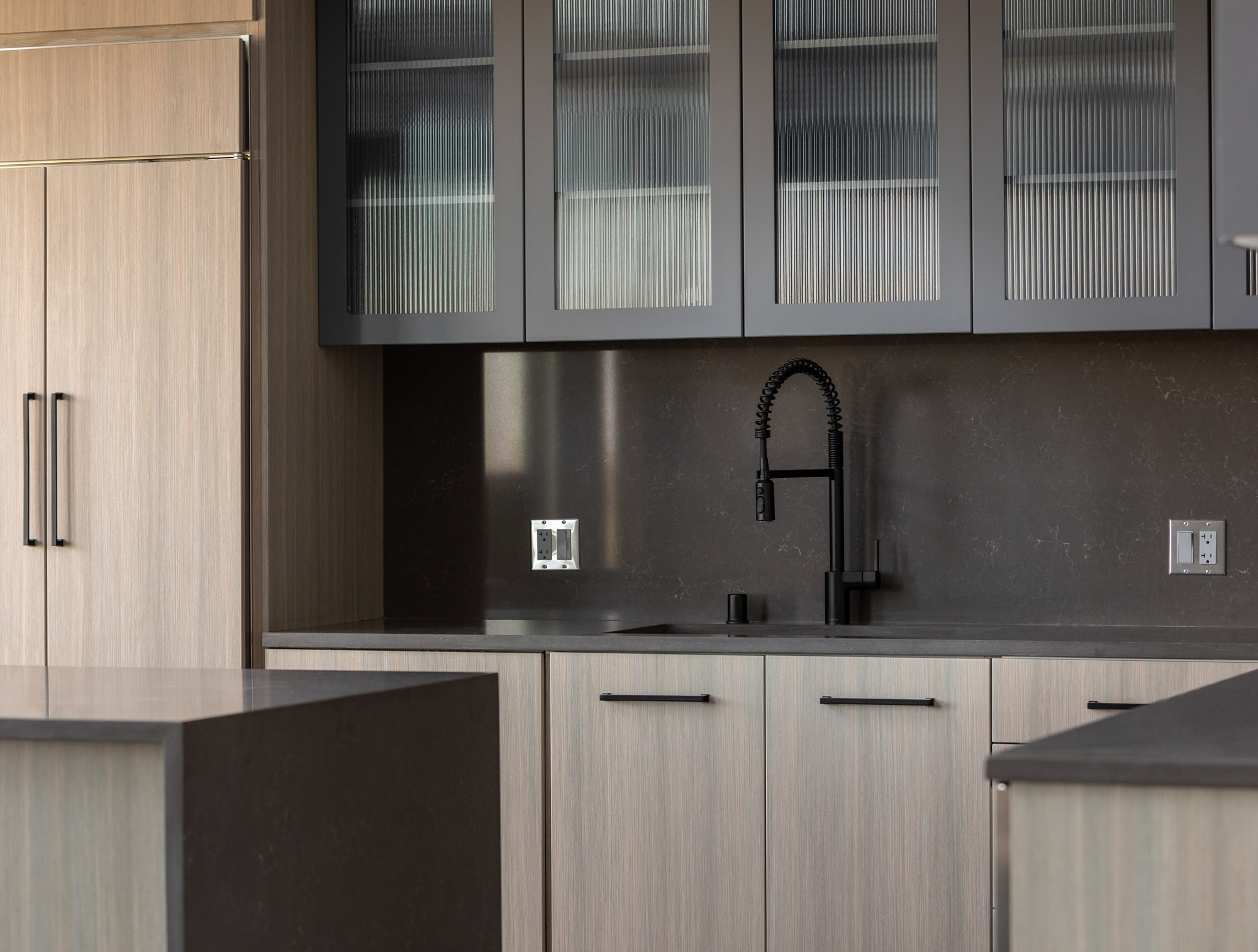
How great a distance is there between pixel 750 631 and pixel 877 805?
22.0 inches

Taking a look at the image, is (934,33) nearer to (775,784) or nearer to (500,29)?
(500,29)

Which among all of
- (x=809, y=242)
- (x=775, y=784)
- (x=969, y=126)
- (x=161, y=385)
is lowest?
(x=775, y=784)

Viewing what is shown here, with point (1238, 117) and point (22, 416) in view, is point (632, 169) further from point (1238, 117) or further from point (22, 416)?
point (1238, 117)

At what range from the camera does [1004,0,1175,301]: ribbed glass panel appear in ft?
8.92

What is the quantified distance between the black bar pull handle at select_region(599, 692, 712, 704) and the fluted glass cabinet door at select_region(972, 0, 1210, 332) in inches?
38.4

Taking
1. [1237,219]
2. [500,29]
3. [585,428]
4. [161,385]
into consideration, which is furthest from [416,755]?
[500,29]

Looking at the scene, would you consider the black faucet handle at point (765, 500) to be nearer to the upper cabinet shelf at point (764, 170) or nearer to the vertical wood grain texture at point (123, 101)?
the upper cabinet shelf at point (764, 170)

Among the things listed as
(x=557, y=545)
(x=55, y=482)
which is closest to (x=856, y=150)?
(x=557, y=545)

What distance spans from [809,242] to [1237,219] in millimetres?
1690

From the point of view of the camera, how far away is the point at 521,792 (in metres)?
2.63

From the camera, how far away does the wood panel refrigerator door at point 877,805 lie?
96.9 inches

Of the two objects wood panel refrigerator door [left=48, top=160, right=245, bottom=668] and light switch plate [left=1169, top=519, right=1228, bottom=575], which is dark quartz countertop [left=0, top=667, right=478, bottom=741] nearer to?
wood panel refrigerator door [left=48, top=160, right=245, bottom=668]

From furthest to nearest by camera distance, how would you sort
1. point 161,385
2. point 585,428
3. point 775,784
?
1. point 585,428
2. point 161,385
3. point 775,784

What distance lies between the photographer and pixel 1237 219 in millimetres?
1167
